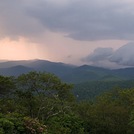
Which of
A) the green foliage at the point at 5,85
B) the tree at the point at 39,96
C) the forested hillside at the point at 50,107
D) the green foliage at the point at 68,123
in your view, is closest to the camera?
the green foliage at the point at 68,123

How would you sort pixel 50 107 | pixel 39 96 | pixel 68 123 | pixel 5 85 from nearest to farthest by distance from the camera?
pixel 68 123 < pixel 39 96 < pixel 50 107 < pixel 5 85

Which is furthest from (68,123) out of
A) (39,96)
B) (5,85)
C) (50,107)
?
(5,85)

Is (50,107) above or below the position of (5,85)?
below

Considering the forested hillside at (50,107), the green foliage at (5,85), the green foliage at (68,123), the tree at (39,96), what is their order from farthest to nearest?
the green foliage at (5,85)
the tree at (39,96)
the forested hillside at (50,107)
the green foliage at (68,123)

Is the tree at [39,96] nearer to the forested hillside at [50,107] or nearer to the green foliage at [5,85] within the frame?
the forested hillside at [50,107]

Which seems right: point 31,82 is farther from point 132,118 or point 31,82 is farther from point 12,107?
point 132,118

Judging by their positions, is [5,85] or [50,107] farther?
[5,85]

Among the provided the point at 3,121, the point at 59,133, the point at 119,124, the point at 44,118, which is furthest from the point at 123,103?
the point at 3,121

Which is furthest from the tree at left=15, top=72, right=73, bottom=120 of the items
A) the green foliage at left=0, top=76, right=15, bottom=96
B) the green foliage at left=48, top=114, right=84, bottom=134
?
the green foliage at left=0, top=76, right=15, bottom=96

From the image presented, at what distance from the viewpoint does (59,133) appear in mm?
31281

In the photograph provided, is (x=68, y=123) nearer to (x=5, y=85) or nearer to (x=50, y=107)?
(x=50, y=107)

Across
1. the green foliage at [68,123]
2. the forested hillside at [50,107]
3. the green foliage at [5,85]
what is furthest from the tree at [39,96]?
the green foliage at [5,85]

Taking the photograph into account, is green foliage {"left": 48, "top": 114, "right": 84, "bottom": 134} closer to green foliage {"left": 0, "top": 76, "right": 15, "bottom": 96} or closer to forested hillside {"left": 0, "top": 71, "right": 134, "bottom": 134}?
forested hillside {"left": 0, "top": 71, "right": 134, "bottom": 134}

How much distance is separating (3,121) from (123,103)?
110ft
